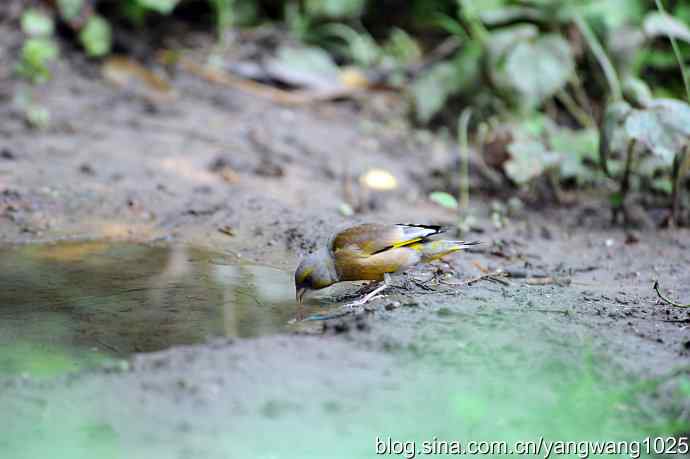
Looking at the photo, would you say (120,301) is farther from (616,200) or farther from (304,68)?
(304,68)

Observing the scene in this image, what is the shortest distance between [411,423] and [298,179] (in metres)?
4.55

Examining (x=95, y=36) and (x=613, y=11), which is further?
(x=95, y=36)

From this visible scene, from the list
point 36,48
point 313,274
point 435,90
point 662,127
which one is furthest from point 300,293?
point 435,90

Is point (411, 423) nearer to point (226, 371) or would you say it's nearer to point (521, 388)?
point (521, 388)

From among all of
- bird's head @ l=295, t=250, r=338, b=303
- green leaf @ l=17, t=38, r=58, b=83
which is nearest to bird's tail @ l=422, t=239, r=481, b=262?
bird's head @ l=295, t=250, r=338, b=303

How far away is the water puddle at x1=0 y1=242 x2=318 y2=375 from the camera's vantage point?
421 cm

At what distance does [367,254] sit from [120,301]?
5.10 ft

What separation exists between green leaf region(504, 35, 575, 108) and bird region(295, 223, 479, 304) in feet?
11.4

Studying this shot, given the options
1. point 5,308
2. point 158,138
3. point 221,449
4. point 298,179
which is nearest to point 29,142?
point 158,138

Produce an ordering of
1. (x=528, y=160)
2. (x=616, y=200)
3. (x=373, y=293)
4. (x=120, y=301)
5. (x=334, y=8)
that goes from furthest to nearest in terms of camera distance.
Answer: (x=334, y=8) < (x=528, y=160) < (x=616, y=200) < (x=373, y=293) < (x=120, y=301)

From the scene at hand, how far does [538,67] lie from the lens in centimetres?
816

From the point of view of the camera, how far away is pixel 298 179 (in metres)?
7.74

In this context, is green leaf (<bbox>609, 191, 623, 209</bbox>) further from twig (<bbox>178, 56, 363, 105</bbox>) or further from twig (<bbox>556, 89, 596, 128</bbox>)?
twig (<bbox>178, 56, 363, 105</bbox>)

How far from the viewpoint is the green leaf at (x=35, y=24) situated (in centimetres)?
910
